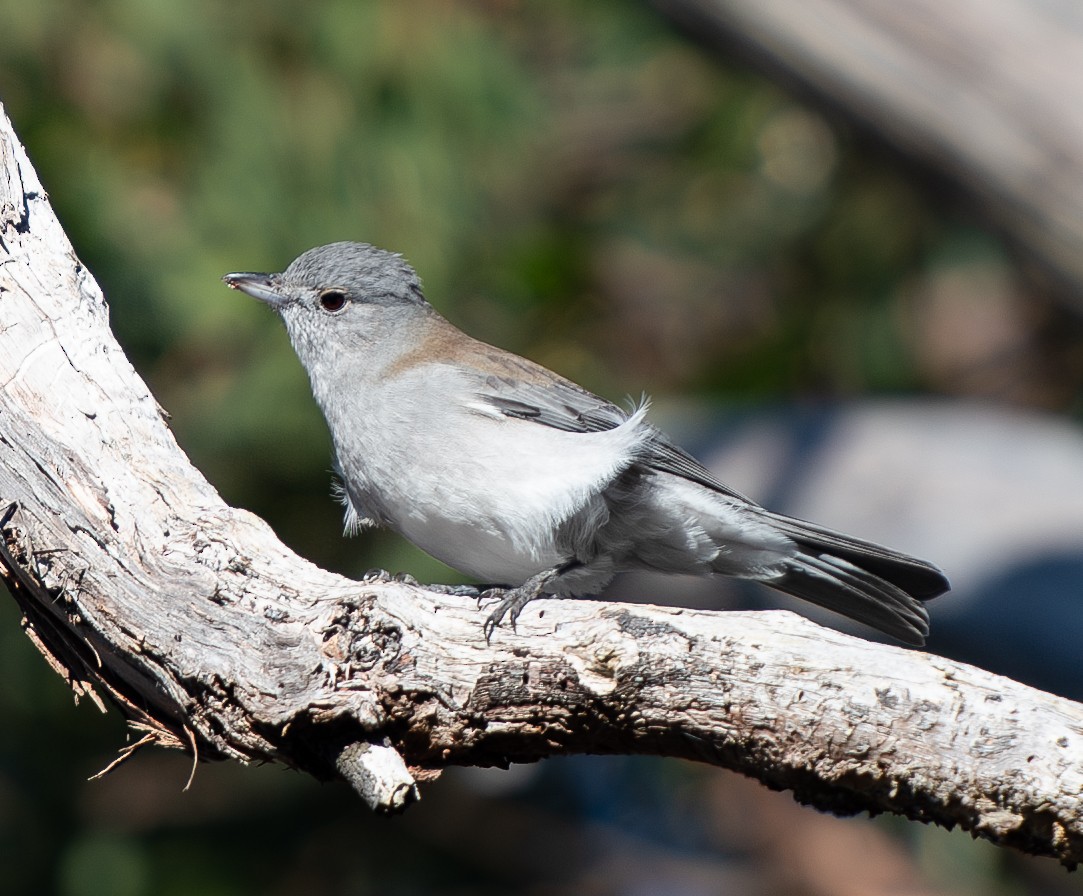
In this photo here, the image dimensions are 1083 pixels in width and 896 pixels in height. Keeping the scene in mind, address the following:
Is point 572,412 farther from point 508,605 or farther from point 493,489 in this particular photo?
point 508,605

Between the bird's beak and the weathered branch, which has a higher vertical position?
the bird's beak

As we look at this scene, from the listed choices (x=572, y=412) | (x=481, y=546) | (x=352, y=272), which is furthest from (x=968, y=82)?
(x=481, y=546)

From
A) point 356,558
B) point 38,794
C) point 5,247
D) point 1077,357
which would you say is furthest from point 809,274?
point 5,247

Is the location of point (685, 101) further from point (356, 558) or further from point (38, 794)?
point (38, 794)

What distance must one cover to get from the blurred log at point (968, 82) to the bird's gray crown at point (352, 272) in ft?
8.03

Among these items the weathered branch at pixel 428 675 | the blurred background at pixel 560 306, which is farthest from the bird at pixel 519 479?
the blurred background at pixel 560 306

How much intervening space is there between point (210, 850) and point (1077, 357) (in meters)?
5.93

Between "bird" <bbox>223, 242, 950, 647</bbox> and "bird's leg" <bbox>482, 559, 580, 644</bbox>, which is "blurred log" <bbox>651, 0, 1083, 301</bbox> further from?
"bird's leg" <bbox>482, 559, 580, 644</bbox>

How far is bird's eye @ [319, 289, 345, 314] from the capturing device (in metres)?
4.43

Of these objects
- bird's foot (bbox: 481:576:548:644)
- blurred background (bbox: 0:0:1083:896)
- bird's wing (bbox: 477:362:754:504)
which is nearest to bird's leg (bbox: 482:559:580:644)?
bird's foot (bbox: 481:576:548:644)

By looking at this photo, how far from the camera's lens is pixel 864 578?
3.89 metres

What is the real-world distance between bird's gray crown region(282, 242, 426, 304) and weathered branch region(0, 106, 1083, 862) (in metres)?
1.57

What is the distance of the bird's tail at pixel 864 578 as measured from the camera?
3783mm

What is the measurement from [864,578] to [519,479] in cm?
105
